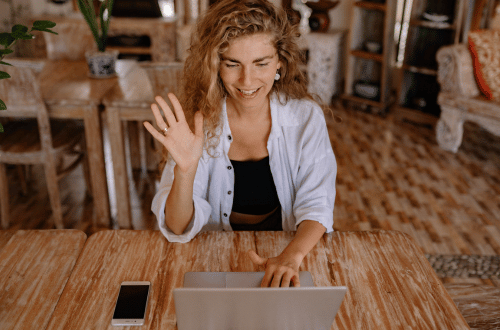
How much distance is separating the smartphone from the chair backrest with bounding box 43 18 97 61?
2.47m

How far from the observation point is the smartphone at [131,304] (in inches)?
33.3

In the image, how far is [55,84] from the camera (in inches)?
92.9

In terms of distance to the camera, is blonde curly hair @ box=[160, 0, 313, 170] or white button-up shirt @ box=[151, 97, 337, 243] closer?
blonde curly hair @ box=[160, 0, 313, 170]

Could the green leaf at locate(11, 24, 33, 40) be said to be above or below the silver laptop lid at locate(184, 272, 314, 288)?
above

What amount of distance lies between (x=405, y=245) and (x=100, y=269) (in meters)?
0.73

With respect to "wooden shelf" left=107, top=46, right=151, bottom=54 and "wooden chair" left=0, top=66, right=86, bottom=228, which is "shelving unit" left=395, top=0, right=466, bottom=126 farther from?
"wooden chair" left=0, top=66, right=86, bottom=228

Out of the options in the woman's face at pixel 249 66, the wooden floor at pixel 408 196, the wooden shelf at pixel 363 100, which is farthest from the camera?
the wooden shelf at pixel 363 100

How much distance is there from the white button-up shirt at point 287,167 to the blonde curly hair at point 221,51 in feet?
0.14

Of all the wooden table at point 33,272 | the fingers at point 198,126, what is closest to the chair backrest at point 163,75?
the fingers at point 198,126

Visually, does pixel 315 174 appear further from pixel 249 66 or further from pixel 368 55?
pixel 368 55

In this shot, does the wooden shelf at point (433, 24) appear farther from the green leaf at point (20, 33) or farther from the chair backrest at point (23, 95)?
the green leaf at point (20, 33)

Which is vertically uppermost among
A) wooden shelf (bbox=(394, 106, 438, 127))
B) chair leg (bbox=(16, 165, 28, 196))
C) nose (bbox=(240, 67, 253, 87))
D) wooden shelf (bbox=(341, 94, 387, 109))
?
nose (bbox=(240, 67, 253, 87))

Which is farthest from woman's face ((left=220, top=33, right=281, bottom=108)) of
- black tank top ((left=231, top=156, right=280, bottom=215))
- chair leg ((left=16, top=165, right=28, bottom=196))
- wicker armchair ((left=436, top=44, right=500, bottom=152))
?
wicker armchair ((left=436, top=44, right=500, bottom=152))

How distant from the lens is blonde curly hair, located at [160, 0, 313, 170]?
118cm
